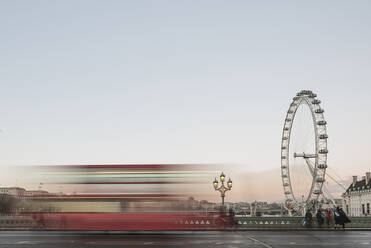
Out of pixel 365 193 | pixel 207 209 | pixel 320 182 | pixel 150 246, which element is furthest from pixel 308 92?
pixel 365 193

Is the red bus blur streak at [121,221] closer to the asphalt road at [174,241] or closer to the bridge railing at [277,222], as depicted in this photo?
the asphalt road at [174,241]

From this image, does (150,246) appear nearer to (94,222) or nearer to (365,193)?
(94,222)

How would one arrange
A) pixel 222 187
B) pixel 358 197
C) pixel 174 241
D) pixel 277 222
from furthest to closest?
pixel 358 197 → pixel 277 222 → pixel 222 187 → pixel 174 241

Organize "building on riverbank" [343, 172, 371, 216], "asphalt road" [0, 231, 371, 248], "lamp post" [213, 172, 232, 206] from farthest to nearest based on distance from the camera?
"building on riverbank" [343, 172, 371, 216] < "lamp post" [213, 172, 232, 206] < "asphalt road" [0, 231, 371, 248]

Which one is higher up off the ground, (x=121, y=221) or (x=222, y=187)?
(x=222, y=187)

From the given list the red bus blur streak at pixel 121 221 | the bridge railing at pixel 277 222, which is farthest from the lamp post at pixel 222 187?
the bridge railing at pixel 277 222

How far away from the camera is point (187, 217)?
2323 centimetres

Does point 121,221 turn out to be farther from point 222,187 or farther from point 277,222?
point 277,222

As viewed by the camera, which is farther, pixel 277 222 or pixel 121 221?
pixel 277 222

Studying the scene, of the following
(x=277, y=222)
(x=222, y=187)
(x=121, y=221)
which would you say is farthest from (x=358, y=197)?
(x=121, y=221)

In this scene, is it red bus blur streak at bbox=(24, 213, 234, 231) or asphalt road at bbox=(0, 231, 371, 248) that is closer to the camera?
asphalt road at bbox=(0, 231, 371, 248)

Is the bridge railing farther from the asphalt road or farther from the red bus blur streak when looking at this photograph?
the red bus blur streak

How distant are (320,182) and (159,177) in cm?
4009

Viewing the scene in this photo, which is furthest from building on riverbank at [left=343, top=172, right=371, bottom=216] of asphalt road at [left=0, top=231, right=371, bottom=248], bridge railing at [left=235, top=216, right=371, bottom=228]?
asphalt road at [left=0, top=231, right=371, bottom=248]
